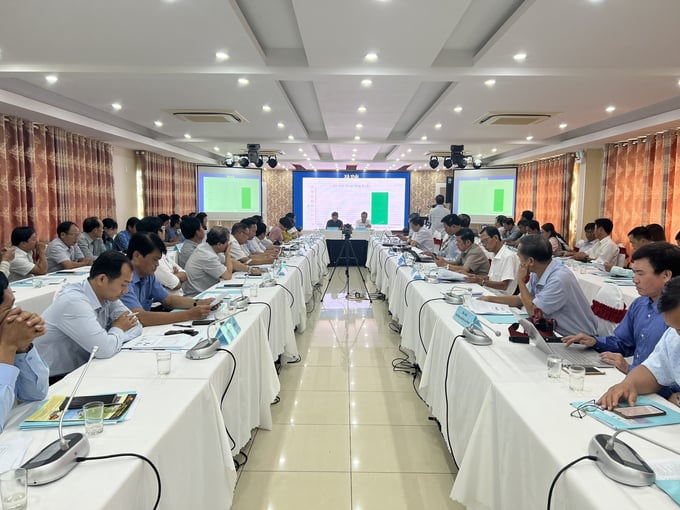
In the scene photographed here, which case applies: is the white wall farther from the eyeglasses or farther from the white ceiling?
the eyeglasses

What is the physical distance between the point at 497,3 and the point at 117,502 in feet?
12.6

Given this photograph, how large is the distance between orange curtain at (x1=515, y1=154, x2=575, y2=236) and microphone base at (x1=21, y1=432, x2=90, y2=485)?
394 inches

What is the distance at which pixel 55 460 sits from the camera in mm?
1012

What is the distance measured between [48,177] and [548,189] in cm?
1007

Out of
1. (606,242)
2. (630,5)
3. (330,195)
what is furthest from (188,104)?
(330,195)

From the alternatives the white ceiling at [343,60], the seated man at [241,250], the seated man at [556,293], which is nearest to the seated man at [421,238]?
the white ceiling at [343,60]

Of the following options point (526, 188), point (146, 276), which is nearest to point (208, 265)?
point (146, 276)

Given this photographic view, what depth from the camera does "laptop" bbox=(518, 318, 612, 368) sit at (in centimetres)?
173

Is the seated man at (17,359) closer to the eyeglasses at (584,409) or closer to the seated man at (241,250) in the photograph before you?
the eyeglasses at (584,409)

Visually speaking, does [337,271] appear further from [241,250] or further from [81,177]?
[81,177]

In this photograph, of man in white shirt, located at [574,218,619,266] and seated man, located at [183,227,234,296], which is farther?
man in white shirt, located at [574,218,619,266]

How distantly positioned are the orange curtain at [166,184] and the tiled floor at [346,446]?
696 cm

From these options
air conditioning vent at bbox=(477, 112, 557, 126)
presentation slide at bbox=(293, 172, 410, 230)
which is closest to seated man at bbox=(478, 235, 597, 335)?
air conditioning vent at bbox=(477, 112, 557, 126)

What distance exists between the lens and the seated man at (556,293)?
2.21m
